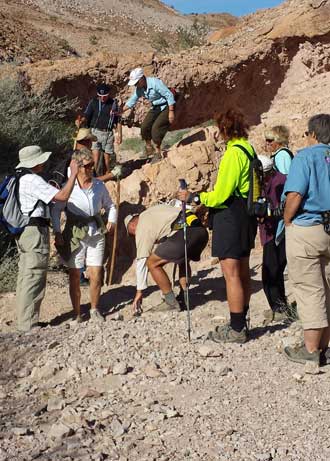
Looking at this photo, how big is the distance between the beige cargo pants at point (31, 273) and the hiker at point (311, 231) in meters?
2.50

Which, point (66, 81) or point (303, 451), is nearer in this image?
point (303, 451)

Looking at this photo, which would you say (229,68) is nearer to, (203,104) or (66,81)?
(203,104)

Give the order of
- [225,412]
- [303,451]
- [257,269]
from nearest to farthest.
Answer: [303,451]
[225,412]
[257,269]

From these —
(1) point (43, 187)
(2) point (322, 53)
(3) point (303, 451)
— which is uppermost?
(2) point (322, 53)

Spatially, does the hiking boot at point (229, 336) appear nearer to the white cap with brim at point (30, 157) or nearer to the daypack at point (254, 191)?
the daypack at point (254, 191)

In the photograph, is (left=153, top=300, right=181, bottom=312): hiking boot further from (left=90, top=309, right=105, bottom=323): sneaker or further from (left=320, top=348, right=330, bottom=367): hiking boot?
(left=320, top=348, right=330, bottom=367): hiking boot

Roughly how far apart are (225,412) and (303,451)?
2.01 ft

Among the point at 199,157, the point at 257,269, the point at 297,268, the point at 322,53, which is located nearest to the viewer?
the point at 297,268

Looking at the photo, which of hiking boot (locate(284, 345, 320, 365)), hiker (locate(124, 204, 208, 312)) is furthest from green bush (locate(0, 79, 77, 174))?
hiking boot (locate(284, 345, 320, 365))

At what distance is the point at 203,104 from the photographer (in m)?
11.1

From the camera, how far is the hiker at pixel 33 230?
19.8 ft

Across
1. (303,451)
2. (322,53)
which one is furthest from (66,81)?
(303,451)

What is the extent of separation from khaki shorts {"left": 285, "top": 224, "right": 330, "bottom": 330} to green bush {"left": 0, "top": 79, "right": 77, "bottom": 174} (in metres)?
6.12

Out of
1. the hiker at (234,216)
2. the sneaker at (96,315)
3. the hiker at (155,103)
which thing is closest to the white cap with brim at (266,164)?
the hiker at (234,216)
